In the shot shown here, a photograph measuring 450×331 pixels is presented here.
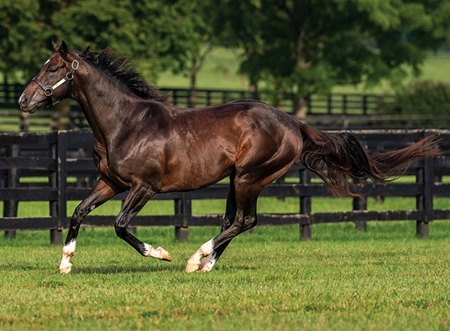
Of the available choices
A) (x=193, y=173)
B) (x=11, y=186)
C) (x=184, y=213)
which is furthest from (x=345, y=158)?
(x=11, y=186)

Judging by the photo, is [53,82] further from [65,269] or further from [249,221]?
[249,221]

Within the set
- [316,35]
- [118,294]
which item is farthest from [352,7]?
[118,294]

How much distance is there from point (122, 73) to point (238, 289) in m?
3.08

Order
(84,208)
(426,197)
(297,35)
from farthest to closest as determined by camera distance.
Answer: (297,35) < (426,197) < (84,208)

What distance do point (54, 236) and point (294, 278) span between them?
5533 millimetres

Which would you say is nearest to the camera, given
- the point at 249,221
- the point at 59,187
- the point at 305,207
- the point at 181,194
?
the point at 249,221

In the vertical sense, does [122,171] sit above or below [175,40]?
below

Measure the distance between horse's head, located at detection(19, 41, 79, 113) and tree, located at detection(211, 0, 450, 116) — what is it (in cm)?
4359

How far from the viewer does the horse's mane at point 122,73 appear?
1343cm

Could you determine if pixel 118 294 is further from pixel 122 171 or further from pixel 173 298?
pixel 122 171

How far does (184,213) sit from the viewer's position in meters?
17.8

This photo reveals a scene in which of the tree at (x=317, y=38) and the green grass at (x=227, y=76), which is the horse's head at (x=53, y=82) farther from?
the green grass at (x=227, y=76)

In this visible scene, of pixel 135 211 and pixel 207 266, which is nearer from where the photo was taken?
pixel 135 211

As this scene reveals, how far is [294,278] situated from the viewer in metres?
12.5
